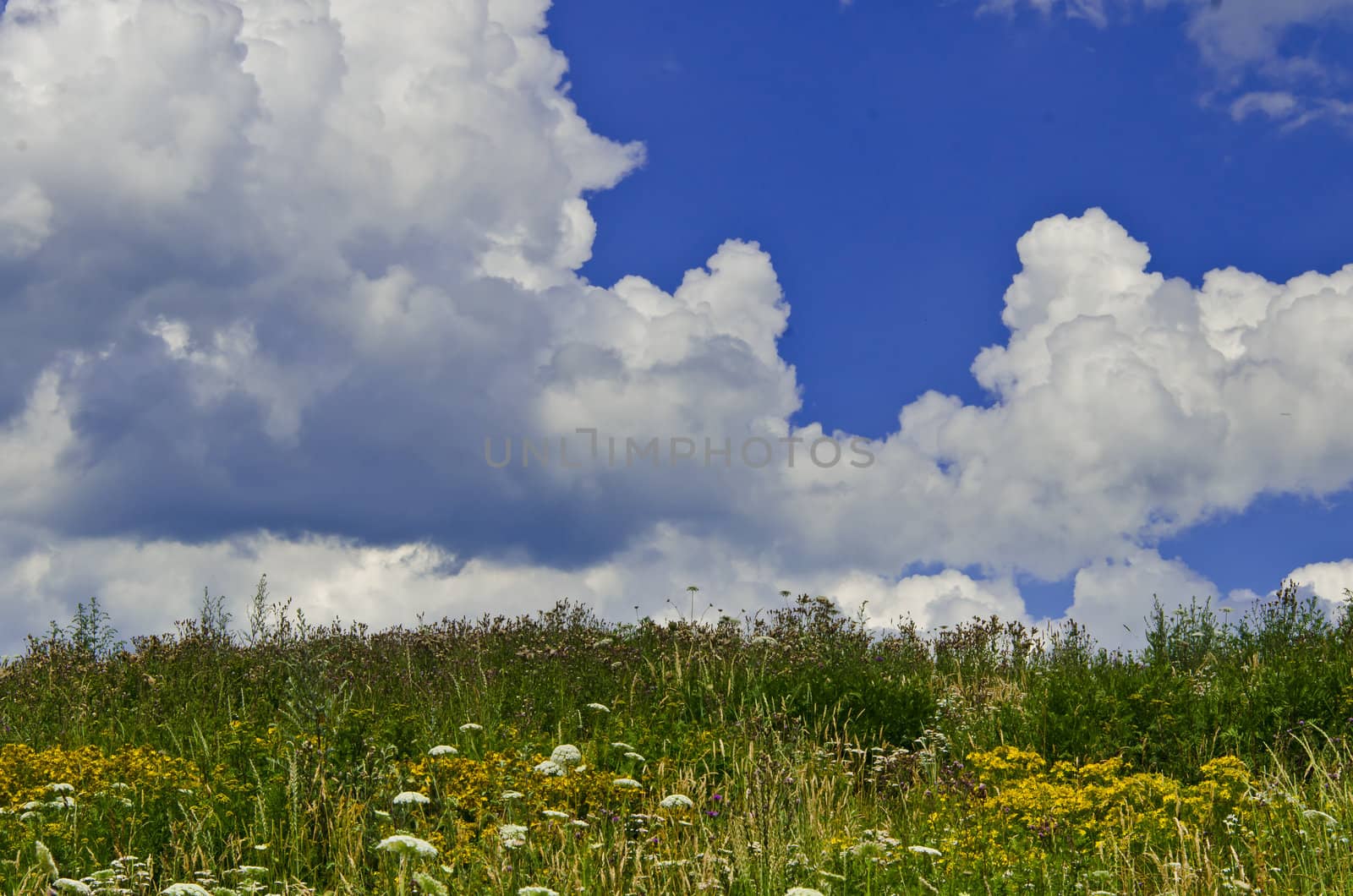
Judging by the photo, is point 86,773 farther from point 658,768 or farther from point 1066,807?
point 1066,807

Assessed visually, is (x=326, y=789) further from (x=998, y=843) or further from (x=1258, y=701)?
(x=1258, y=701)

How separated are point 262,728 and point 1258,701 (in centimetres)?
798

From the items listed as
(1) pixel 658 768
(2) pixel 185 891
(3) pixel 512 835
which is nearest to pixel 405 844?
(2) pixel 185 891

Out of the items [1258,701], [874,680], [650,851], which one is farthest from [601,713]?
[1258,701]

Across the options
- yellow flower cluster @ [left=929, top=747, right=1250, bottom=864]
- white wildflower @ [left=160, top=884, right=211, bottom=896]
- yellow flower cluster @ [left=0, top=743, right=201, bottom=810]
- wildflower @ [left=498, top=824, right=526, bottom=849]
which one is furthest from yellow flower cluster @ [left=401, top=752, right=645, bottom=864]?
yellow flower cluster @ [left=929, top=747, right=1250, bottom=864]

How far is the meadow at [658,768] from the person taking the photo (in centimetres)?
502

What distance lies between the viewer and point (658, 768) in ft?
22.8

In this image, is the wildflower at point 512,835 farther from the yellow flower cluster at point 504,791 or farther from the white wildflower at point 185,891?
the white wildflower at point 185,891

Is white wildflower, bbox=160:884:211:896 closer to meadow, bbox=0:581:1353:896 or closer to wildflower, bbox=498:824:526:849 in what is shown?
meadow, bbox=0:581:1353:896

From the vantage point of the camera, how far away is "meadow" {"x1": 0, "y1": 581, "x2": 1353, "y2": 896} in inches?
197

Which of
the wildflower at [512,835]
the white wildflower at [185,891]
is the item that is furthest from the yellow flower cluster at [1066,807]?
the white wildflower at [185,891]

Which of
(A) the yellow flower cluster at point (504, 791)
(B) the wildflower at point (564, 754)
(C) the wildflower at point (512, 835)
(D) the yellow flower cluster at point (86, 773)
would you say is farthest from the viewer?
(D) the yellow flower cluster at point (86, 773)

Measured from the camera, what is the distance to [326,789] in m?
5.76

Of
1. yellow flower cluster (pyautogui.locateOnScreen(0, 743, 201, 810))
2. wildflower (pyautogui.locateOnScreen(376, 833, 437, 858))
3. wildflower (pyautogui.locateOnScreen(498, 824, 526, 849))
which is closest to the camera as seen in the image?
wildflower (pyautogui.locateOnScreen(376, 833, 437, 858))
